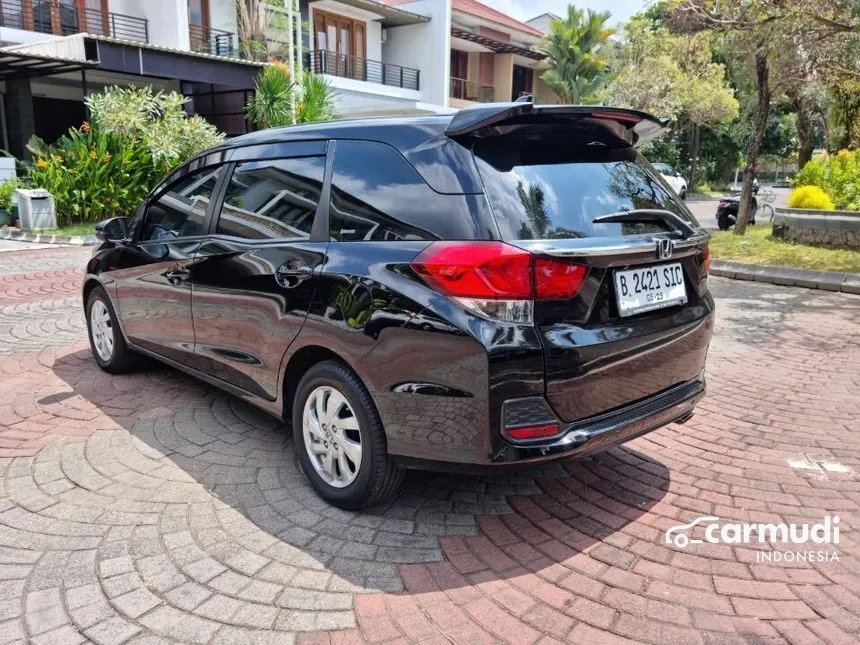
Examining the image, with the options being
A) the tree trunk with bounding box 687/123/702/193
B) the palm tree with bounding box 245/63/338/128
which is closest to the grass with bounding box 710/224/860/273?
the palm tree with bounding box 245/63/338/128

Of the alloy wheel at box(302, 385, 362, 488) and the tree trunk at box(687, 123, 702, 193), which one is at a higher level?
the tree trunk at box(687, 123, 702, 193)

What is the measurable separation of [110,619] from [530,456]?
5.32ft

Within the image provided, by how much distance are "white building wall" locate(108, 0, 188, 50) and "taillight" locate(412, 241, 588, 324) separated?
20.5 m

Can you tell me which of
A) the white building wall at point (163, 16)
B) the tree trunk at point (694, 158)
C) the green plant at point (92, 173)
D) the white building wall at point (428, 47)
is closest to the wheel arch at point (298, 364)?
the green plant at point (92, 173)

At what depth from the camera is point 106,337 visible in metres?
5.04

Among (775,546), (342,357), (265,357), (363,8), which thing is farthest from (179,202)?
(363,8)

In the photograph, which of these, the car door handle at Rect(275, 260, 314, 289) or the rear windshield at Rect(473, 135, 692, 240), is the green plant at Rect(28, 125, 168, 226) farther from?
the rear windshield at Rect(473, 135, 692, 240)

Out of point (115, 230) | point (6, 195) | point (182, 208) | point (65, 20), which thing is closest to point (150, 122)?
point (6, 195)

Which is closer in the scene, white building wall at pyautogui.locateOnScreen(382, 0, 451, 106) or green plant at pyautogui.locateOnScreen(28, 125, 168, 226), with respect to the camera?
green plant at pyautogui.locateOnScreen(28, 125, 168, 226)

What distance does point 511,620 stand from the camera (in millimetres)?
2393

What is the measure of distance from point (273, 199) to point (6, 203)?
1435 cm

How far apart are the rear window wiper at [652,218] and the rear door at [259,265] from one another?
127 centimetres

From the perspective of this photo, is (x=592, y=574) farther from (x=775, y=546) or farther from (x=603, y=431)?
(x=775, y=546)

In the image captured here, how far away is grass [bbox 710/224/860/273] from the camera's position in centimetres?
1022
